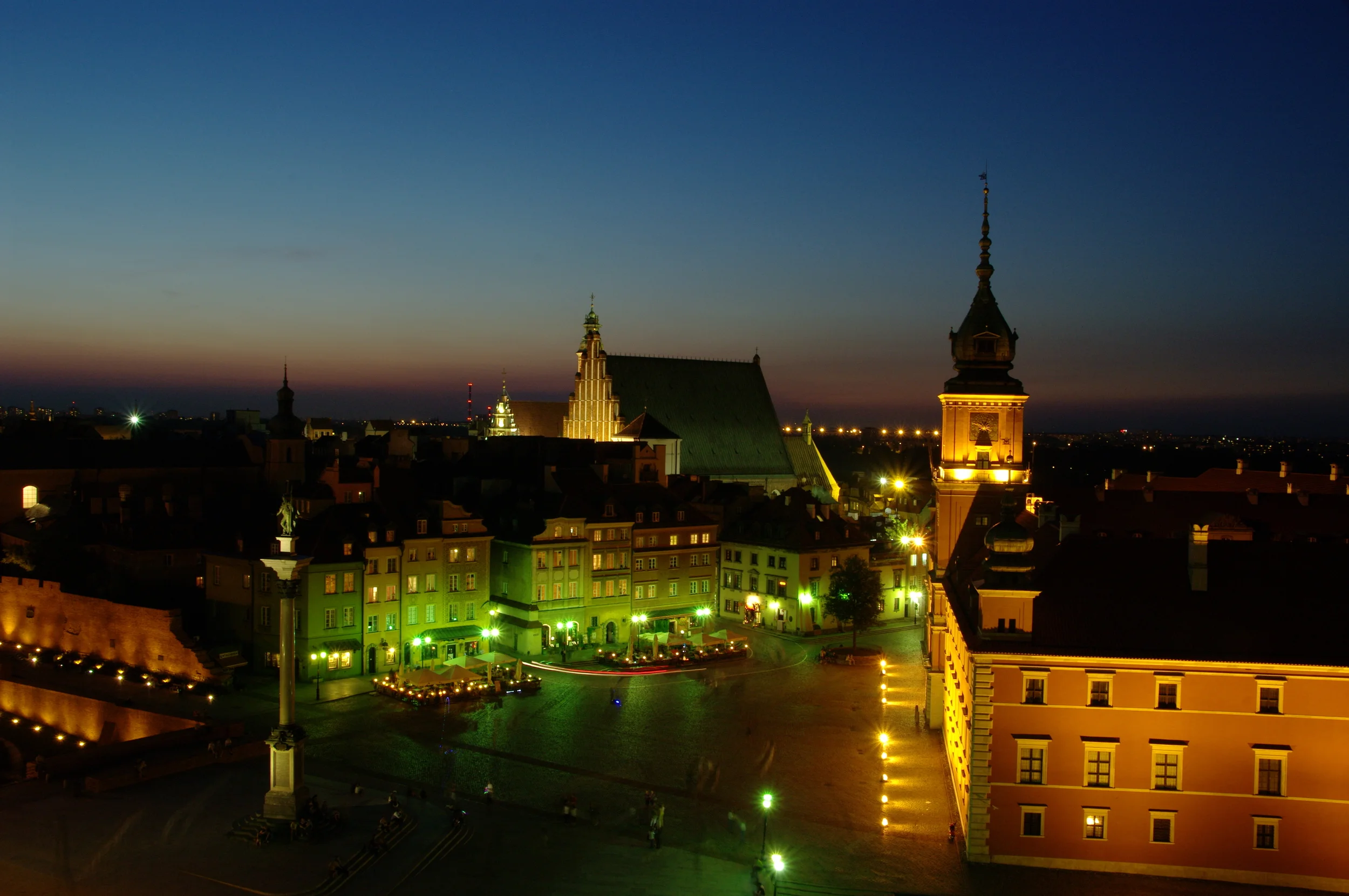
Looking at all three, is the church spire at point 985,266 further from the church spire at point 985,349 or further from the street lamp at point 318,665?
the street lamp at point 318,665

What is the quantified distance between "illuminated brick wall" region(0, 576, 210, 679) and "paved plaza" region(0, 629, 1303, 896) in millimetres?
4050

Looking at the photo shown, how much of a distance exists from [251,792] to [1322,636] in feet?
92.4

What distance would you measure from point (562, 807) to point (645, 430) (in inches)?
1939

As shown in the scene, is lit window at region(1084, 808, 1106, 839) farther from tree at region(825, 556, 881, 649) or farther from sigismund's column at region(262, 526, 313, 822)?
tree at region(825, 556, 881, 649)

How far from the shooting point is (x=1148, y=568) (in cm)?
3092

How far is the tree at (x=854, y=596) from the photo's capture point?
56219mm

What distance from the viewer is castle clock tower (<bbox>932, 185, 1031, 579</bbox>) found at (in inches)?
1827

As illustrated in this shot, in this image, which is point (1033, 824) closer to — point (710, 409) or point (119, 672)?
point (119, 672)

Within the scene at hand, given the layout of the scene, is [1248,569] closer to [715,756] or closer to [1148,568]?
[1148,568]

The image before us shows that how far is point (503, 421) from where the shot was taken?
4286 inches

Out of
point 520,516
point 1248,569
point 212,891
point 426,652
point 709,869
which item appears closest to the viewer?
point 212,891

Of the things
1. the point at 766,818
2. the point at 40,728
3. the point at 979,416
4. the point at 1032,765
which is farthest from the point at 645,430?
the point at 1032,765

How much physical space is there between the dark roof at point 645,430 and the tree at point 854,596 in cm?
2428

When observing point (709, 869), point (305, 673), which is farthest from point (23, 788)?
point (709, 869)
